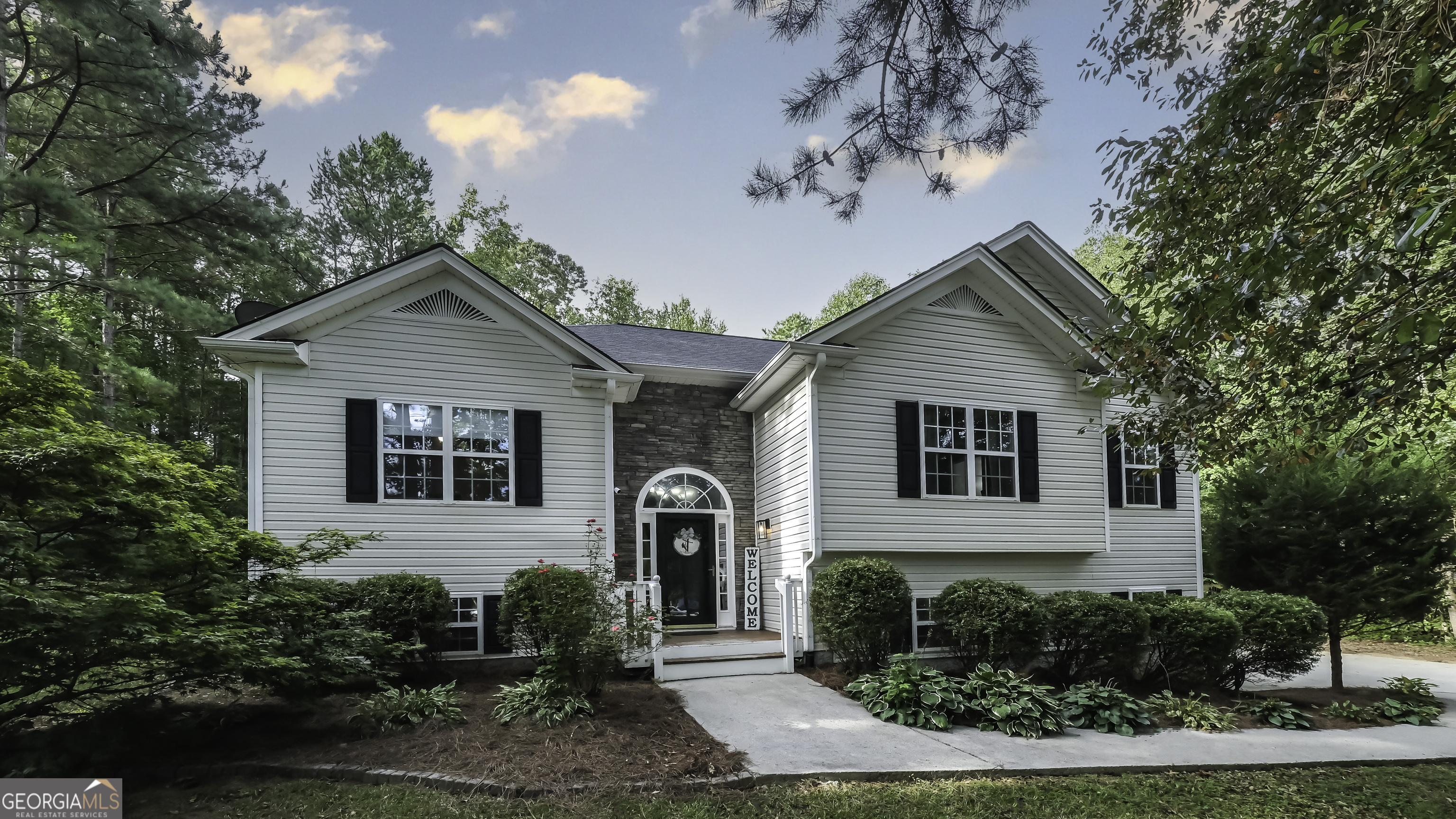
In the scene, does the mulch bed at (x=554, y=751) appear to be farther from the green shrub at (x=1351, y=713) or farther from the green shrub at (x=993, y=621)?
the green shrub at (x=1351, y=713)

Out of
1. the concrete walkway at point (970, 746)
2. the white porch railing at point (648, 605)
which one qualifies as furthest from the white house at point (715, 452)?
the concrete walkway at point (970, 746)

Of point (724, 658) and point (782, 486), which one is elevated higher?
point (782, 486)

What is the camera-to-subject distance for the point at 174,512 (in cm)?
526

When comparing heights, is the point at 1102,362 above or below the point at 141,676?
above

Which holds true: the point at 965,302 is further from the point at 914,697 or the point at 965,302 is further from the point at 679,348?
the point at 914,697

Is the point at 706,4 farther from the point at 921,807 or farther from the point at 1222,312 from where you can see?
the point at 921,807

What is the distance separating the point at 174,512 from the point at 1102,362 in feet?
34.4

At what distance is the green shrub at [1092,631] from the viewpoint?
8766mm

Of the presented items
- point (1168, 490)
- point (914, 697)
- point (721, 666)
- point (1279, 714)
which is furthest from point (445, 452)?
point (1168, 490)

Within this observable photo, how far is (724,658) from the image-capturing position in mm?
9625

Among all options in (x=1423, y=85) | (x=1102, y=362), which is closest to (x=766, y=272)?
(x=1102, y=362)

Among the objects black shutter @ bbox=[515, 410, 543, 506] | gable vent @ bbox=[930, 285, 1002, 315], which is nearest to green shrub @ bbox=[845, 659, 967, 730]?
black shutter @ bbox=[515, 410, 543, 506]

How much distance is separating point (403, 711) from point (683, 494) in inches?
215

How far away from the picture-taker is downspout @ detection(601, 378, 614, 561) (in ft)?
32.7
